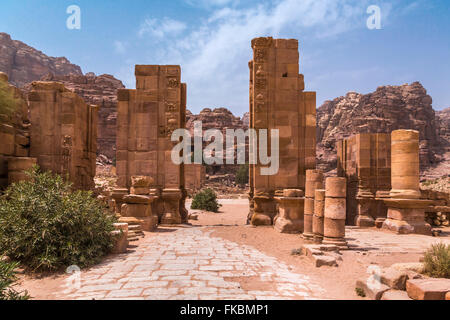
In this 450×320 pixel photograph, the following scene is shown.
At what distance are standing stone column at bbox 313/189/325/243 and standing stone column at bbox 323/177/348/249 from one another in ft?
1.78

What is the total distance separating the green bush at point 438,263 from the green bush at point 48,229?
6.57 meters

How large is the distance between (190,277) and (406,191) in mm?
10035

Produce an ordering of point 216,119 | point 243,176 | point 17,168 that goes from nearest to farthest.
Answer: point 17,168, point 243,176, point 216,119

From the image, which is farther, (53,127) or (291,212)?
(53,127)

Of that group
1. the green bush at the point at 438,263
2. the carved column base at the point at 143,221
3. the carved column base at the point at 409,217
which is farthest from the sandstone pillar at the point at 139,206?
the carved column base at the point at 409,217

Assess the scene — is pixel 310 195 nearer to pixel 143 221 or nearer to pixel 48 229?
pixel 143 221

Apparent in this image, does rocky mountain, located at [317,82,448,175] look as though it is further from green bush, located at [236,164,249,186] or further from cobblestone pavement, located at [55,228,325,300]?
cobblestone pavement, located at [55,228,325,300]

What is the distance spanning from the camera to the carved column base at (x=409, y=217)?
10.6m

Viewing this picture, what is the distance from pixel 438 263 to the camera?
16.4ft

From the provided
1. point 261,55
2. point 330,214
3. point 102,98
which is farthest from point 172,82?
point 102,98

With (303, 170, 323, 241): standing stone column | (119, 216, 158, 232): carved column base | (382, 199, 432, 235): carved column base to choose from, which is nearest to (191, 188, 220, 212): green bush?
(119, 216, 158, 232): carved column base

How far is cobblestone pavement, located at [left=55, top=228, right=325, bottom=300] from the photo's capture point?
436cm
